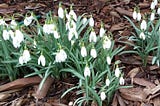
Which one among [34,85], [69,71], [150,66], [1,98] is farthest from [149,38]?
[1,98]

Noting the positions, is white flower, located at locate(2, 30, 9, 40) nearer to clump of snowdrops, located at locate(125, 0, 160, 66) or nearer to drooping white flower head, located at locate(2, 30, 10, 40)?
drooping white flower head, located at locate(2, 30, 10, 40)

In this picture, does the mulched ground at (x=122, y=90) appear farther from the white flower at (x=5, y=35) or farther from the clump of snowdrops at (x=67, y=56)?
the white flower at (x=5, y=35)

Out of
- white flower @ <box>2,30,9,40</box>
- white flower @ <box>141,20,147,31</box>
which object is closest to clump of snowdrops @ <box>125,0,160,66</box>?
white flower @ <box>141,20,147,31</box>

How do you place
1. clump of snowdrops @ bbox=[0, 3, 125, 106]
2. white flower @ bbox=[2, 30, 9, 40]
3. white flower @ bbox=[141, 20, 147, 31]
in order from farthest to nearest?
white flower @ bbox=[141, 20, 147, 31] → white flower @ bbox=[2, 30, 9, 40] → clump of snowdrops @ bbox=[0, 3, 125, 106]

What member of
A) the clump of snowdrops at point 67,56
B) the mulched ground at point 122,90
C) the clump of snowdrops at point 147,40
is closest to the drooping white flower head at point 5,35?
the clump of snowdrops at point 67,56

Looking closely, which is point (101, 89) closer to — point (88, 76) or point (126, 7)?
point (88, 76)

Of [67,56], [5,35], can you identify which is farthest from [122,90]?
[5,35]

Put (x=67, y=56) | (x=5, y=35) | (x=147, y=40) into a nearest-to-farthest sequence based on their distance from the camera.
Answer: (x=5, y=35) → (x=67, y=56) → (x=147, y=40)

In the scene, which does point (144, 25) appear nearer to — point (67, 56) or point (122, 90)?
point (122, 90)
